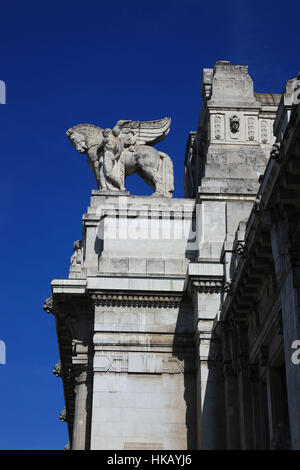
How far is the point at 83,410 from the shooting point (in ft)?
111

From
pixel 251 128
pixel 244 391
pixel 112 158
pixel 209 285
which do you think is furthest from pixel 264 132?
pixel 244 391

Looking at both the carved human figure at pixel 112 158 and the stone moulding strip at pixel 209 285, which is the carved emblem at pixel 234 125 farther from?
the stone moulding strip at pixel 209 285

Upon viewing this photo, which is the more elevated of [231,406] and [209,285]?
[209,285]

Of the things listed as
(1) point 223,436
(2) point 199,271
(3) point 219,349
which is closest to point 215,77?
(2) point 199,271

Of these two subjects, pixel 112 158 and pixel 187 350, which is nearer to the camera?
pixel 187 350

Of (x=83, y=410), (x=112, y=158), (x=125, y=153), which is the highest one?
(x=125, y=153)

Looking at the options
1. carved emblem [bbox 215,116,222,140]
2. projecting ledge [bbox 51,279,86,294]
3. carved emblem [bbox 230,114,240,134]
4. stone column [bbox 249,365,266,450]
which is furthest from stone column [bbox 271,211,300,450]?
carved emblem [bbox 230,114,240,134]

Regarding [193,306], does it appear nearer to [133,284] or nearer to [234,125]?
[133,284]

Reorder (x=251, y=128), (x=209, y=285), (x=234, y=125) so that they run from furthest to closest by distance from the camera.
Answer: (x=251, y=128)
(x=234, y=125)
(x=209, y=285)

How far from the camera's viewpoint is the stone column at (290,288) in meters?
21.2

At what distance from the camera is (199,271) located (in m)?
32.5

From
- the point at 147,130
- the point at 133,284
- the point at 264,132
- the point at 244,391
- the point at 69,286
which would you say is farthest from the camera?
the point at 147,130

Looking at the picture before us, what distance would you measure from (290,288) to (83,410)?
48.8 ft

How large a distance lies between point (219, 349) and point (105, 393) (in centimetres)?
510
